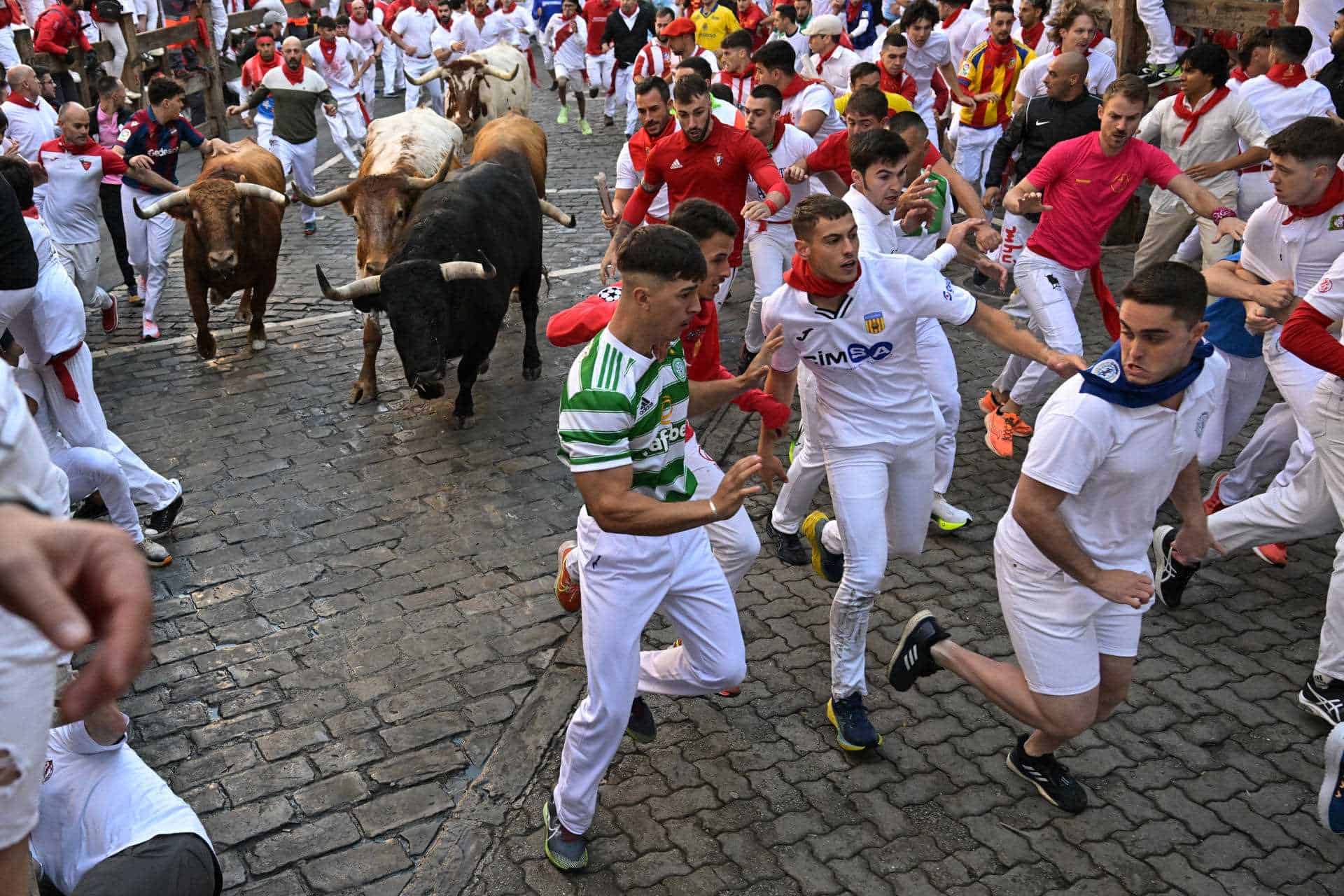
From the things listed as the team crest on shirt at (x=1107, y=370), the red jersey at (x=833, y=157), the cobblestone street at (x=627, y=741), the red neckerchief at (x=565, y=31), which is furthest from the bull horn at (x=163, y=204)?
the red neckerchief at (x=565, y=31)

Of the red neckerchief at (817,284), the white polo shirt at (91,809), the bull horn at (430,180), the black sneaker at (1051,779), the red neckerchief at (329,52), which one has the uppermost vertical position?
the red neckerchief at (817,284)

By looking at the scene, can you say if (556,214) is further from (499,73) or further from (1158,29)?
(1158,29)

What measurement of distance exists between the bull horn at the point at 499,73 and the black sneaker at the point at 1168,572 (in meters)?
12.2

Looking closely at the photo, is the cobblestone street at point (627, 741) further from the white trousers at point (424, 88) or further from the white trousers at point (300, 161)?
the white trousers at point (424, 88)

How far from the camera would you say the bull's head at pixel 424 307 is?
28.8ft

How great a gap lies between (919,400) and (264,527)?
4379mm

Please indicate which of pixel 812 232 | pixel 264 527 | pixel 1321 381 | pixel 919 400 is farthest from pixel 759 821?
pixel 264 527

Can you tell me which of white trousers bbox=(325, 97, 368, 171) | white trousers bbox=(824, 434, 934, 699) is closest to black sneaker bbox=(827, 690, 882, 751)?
white trousers bbox=(824, 434, 934, 699)

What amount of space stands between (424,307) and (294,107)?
7912mm

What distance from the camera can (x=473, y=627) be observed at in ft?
21.2

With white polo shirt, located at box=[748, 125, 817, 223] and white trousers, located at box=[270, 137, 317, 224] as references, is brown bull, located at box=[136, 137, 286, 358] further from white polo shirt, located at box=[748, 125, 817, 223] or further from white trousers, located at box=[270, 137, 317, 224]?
white polo shirt, located at box=[748, 125, 817, 223]

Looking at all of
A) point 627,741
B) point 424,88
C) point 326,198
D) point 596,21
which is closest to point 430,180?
point 326,198

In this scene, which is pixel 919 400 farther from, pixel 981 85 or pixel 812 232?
pixel 981 85

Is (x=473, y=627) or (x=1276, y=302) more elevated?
(x=1276, y=302)
